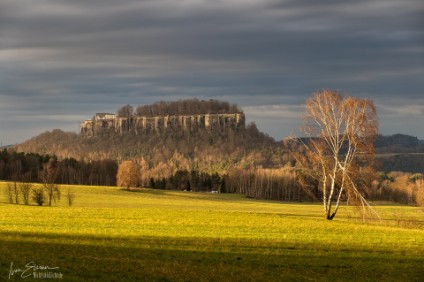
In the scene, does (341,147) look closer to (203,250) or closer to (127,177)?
(203,250)

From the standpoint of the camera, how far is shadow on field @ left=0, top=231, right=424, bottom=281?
24219 mm

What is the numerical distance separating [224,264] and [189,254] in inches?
120

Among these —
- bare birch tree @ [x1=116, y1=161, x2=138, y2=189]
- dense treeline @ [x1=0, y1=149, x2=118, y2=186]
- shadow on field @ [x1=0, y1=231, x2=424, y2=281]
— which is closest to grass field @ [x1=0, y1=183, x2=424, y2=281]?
shadow on field @ [x1=0, y1=231, x2=424, y2=281]

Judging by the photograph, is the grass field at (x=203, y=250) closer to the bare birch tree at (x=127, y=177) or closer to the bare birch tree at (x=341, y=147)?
the bare birch tree at (x=341, y=147)

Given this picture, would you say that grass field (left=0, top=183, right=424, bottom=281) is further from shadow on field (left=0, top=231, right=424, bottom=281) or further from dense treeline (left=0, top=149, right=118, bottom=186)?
dense treeline (left=0, top=149, right=118, bottom=186)

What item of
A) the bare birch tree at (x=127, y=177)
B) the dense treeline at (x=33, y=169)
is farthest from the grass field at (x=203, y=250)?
the dense treeline at (x=33, y=169)

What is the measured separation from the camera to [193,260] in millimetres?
28375

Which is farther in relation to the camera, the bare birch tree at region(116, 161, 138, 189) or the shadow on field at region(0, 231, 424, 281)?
the bare birch tree at region(116, 161, 138, 189)

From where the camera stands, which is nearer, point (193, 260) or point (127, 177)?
point (193, 260)

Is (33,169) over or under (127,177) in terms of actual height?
over

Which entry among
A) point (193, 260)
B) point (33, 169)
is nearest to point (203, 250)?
point (193, 260)

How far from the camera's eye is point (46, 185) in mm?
91812

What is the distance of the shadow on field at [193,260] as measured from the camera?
24.2 m

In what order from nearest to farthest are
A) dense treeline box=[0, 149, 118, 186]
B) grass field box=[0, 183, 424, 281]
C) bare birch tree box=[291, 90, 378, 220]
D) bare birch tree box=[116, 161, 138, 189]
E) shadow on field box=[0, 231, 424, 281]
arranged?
shadow on field box=[0, 231, 424, 281] < grass field box=[0, 183, 424, 281] < bare birch tree box=[291, 90, 378, 220] < bare birch tree box=[116, 161, 138, 189] < dense treeline box=[0, 149, 118, 186]
